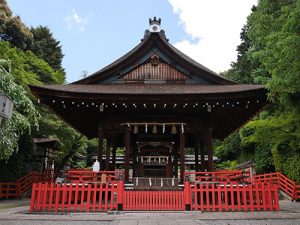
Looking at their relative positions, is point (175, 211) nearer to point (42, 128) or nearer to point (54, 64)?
point (42, 128)

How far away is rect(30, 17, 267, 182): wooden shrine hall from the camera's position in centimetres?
1116

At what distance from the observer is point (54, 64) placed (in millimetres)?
43062

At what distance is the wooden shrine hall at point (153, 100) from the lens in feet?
36.6

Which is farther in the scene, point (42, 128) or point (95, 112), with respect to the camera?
point (42, 128)

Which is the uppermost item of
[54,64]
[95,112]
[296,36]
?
[54,64]

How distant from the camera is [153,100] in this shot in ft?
36.8

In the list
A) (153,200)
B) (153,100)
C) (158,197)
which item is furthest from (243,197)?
(153,100)

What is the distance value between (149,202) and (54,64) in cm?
3731

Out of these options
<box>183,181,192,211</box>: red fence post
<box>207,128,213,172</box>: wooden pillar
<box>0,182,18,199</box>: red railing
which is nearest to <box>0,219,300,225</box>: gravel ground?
<box>183,181,192,211</box>: red fence post

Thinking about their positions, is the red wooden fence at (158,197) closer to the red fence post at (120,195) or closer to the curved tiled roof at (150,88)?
the red fence post at (120,195)

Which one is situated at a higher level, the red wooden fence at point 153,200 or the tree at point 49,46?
the tree at point 49,46

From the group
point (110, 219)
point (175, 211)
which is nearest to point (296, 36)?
point (175, 211)

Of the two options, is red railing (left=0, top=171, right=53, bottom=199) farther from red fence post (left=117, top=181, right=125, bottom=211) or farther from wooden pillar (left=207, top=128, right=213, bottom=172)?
wooden pillar (left=207, top=128, right=213, bottom=172)

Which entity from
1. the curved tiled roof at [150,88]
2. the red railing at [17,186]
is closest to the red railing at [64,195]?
the curved tiled roof at [150,88]
